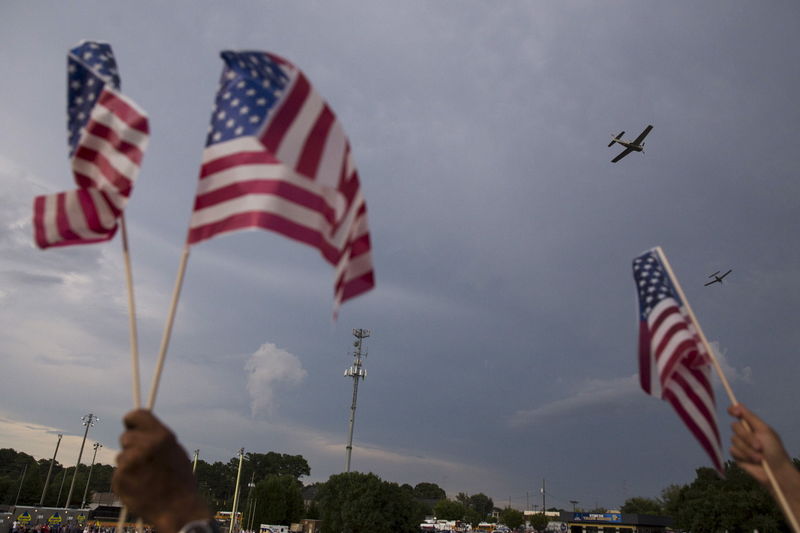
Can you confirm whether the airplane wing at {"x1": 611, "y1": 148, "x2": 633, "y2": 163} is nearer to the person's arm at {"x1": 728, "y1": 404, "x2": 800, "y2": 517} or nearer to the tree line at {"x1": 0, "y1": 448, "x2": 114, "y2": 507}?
the person's arm at {"x1": 728, "y1": 404, "x2": 800, "y2": 517}

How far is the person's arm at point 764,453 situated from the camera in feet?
13.2

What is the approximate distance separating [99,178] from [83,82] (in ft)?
2.99

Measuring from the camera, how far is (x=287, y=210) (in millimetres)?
4191

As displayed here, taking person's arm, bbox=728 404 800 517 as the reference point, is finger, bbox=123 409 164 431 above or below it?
below

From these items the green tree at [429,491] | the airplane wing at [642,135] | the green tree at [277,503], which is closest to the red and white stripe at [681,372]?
the airplane wing at [642,135]

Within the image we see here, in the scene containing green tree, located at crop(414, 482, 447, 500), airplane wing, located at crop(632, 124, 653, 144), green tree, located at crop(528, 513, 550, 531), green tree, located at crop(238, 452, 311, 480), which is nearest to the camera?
airplane wing, located at crop(632, 124, 653, 144)

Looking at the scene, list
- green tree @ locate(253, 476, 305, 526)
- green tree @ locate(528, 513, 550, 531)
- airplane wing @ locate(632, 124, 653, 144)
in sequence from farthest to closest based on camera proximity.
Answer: green tree @ locate(528, 513, 550, 531) → green tree @ locate(253, 476, 305, 526) → airplane wing @ locate(632, 124, 653, 144)

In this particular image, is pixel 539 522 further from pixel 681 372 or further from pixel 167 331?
pixel 167 331

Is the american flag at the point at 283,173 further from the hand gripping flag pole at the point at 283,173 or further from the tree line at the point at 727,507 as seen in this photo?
the tree line at the point at 727,507

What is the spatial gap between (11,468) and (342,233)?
141537 millimetres

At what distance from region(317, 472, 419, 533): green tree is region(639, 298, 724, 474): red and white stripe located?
4264cm

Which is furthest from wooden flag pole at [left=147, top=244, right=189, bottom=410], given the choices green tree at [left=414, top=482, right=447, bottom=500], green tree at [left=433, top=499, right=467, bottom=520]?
green tree at [left=414, top=482, right=447, bottom=500]

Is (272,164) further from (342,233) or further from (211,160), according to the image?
(342,233)

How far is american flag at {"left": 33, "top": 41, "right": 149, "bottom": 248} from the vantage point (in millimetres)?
4203
